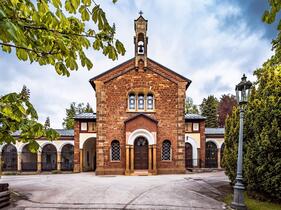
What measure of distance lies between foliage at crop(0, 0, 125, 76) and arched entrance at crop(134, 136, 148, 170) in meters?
18.7

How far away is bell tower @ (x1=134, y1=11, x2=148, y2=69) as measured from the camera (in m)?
21.7

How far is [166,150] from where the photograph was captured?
21250 millimetres

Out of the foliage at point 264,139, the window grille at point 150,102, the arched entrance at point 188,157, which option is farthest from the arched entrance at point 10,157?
the foliage at point 264,139

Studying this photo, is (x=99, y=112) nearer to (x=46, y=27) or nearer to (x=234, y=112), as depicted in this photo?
(x=234, y=112)

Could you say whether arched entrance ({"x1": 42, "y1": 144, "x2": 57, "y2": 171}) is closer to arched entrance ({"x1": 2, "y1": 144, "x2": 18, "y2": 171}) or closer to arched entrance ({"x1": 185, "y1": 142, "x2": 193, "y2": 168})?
arched entrance ({"x1": 2, "y1": 144, "x2": 18, "y2": 171})

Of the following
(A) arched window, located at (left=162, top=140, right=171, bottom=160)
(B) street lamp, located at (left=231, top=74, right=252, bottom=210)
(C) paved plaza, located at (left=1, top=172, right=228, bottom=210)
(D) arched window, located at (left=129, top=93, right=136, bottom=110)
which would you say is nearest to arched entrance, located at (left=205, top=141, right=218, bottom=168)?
(A) arched window, located at (left=162, top=140, right=171, bottom=160)

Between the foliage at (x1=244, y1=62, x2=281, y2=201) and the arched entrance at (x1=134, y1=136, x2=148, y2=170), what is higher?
the foliage at (x1=244, y1=62, x2=281, y2=201)

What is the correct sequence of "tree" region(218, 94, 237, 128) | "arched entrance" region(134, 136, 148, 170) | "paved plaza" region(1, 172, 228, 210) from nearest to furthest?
"paved plaza" region(1, 172, 228, 210), "arched entrance" region(134, 136, 148, 170), "tree" region(218, 94, 237, 128)

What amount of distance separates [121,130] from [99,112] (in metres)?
2.34

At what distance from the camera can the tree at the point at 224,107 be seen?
5225 centimetres

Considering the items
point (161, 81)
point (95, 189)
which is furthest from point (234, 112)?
point (161, 81)

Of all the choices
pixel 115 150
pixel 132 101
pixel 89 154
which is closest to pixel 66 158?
pixel 89 154

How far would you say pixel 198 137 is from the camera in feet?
85.8

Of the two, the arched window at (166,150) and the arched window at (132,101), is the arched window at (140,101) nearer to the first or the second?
the arched window at (132,101)
